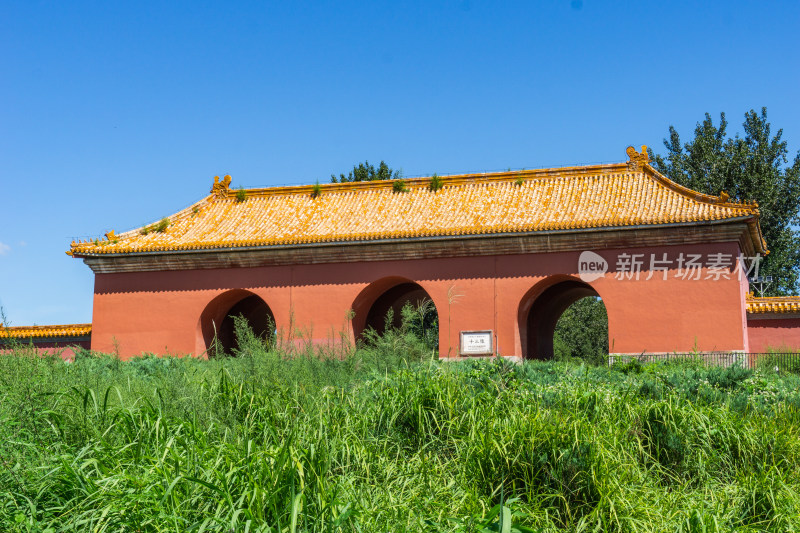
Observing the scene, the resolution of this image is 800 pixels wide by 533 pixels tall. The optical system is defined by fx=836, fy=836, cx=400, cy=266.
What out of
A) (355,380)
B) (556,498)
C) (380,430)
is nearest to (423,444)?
(380,430)

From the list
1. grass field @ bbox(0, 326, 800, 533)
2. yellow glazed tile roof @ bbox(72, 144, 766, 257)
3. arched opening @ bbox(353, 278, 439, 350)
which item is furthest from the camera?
arched opening @ bbox(353, 278, 439, 350)

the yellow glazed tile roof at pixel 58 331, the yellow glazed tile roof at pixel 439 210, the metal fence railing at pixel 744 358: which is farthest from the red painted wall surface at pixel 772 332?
the yellow glazed tile roof at pixel 58 331

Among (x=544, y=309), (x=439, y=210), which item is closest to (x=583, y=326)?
(x=544, y=309)

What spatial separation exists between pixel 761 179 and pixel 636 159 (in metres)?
14.0

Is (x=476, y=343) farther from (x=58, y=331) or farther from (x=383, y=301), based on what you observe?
(x=58, y=331)

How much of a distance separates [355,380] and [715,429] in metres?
4.08

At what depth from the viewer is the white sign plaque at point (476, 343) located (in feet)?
61.4

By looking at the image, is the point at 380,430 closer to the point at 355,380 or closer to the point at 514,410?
the point at 514,410

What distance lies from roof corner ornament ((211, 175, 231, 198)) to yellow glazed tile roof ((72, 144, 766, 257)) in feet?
0.97

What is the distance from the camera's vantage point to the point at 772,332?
69.8ft

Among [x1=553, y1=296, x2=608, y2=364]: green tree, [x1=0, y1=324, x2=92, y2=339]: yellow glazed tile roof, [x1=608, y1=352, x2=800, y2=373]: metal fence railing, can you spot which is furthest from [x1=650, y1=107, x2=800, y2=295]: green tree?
[x1=0, y1=324, x2=92, y2=339]: yellow glazed tile roof

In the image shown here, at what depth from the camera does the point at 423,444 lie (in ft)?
26.3

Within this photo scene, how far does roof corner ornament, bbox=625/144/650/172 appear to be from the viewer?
68.1ft

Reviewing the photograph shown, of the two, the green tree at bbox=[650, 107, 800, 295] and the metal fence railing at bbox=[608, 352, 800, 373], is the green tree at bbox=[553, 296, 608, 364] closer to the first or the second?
the green tree at bbox=[650, 107, 800, 295]
